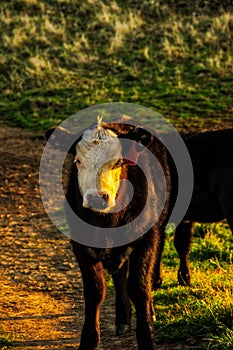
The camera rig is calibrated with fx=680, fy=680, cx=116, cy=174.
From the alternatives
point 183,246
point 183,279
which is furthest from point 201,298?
point 183,246

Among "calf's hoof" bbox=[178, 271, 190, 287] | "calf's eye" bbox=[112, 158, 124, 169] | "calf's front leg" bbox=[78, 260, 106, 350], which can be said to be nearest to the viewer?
"calf's eye" bbox=[112, 158, 124, 169]

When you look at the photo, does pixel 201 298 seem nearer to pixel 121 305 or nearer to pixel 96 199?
pixel 121 305

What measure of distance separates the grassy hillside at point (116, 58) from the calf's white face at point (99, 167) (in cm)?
1022

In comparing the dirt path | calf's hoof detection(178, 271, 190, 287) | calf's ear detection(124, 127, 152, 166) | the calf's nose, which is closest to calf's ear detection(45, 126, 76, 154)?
calf's ear detection(124, 127, 152, 166)

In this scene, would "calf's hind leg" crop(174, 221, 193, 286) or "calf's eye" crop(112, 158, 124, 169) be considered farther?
"calf's hind leg" crop(174, 221, 193, 286)

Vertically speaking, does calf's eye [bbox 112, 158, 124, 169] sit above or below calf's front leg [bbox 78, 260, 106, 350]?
above

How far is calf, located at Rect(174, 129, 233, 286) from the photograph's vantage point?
731cm

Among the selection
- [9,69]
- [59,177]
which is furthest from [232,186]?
[9,69]

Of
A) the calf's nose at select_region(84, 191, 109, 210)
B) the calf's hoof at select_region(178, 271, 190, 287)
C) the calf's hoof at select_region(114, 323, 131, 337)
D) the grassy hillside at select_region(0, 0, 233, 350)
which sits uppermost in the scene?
the grassy hillside at select_region(0, 0, 233, 350)

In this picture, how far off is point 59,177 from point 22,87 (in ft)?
21.8

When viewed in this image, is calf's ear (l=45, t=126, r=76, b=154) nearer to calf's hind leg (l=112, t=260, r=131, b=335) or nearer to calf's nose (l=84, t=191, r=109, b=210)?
calf's nose (l=84, t=191, r=109, b=210)

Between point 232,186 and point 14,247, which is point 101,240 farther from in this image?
point 14,247

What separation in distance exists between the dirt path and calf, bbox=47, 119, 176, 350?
0.44 meters

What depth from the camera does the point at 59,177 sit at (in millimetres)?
12359
